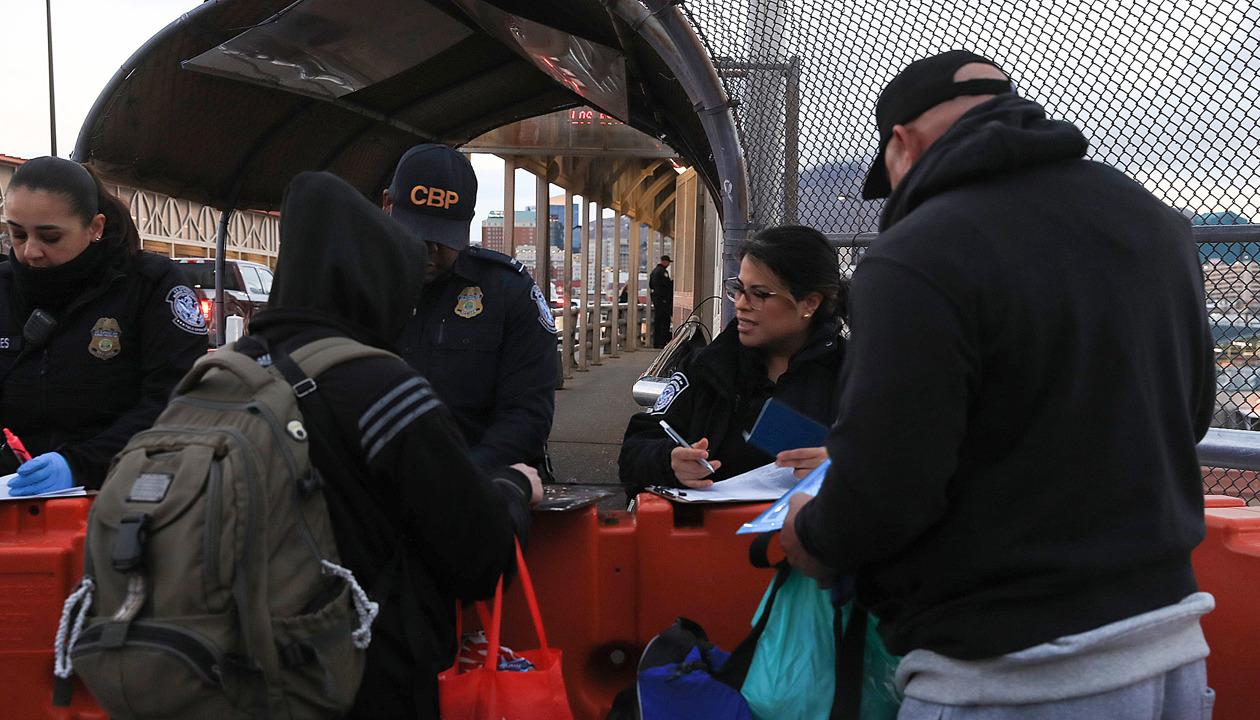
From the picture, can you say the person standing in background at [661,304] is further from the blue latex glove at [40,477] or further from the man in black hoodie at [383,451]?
the man in black hoodie at [383,451]

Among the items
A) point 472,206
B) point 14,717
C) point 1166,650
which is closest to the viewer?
point 1166,650

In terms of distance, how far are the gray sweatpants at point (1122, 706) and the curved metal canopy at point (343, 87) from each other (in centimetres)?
361

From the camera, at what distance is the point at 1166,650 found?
146 centimetres

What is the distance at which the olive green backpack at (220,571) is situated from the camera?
146 centimetres

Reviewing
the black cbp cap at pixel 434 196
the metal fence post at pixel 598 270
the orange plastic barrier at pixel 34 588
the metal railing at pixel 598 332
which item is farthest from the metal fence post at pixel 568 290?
the orange plastic barrier at pixel 34 588

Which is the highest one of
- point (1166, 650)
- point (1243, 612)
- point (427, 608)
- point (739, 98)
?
point (739, 98)

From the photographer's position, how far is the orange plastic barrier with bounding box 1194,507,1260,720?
8.02 ft

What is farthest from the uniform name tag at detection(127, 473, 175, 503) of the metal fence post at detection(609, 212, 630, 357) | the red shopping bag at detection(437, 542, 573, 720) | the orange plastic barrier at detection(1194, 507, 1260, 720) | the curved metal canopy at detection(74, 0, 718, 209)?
the metal fence post at detection(609, 212, 630, 357)

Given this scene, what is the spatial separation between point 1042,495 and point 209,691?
1.34 meters

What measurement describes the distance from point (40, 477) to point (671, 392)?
1.90 metres

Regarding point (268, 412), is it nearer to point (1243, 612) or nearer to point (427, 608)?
point (427, 608)

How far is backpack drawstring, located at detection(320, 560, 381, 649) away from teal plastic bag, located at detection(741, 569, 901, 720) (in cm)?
79

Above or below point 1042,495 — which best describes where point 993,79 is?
above

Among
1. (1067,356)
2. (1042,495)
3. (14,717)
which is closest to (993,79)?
(1067,356)
